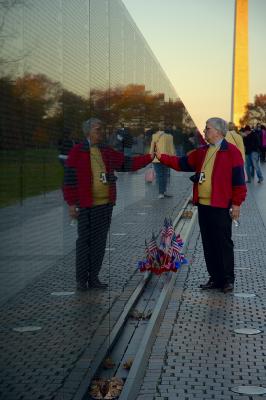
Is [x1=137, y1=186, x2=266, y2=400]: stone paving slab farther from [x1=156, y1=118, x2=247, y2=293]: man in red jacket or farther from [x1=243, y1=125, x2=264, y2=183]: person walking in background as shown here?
[x1=243, y1=125, x2=264, y2=183]: person walking in background

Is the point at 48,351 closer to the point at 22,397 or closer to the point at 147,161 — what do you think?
the point at 22,397

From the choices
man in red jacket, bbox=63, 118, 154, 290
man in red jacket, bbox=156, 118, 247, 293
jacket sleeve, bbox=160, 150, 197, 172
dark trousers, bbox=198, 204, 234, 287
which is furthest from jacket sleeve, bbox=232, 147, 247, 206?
A: man in red jacket, bbox=63, 118, 154, 290

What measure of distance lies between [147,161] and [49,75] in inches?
195

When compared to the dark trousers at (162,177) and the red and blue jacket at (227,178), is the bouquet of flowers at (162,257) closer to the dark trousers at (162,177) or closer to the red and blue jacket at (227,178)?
the red and blue jacket at (227,178)

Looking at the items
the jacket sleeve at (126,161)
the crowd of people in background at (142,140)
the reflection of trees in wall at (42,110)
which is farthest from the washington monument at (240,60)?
the reflection of trees in wall at (42,110)

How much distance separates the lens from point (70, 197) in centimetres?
482

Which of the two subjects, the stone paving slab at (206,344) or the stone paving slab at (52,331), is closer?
the stone paving slab at (52,331)

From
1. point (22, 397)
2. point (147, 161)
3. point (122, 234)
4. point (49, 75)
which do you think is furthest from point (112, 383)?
point (147, 161)

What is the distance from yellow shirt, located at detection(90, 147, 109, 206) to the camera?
6090 millimetres

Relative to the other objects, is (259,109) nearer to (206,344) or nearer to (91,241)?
(206,344)

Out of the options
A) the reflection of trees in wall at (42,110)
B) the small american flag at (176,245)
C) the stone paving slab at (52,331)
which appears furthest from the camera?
the small american flag at (176,245)

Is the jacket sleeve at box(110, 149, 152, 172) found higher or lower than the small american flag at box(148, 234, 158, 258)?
higher

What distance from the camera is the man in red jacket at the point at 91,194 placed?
501 centimetres

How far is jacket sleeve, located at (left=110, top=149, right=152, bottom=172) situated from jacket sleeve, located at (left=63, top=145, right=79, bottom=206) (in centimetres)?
197
